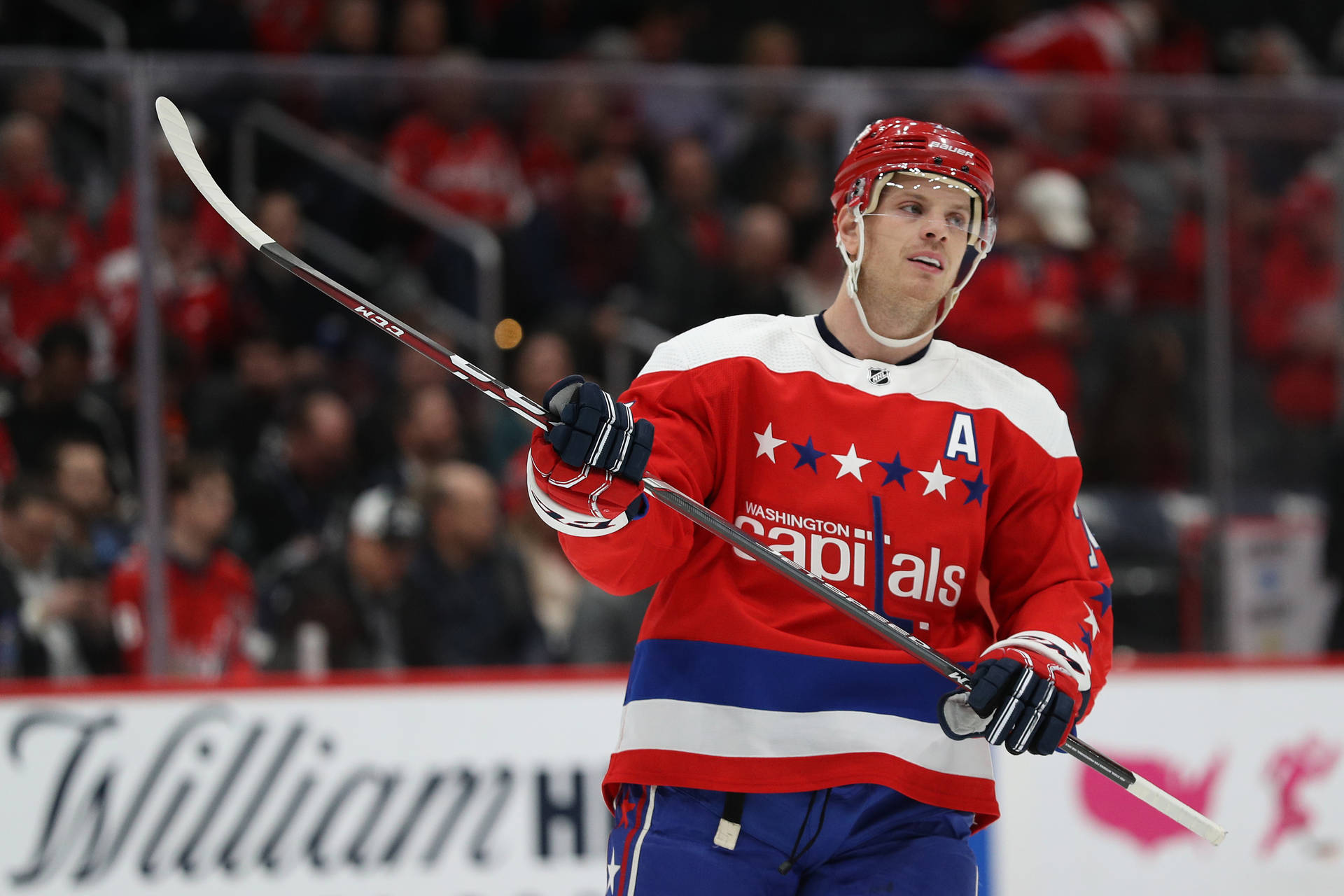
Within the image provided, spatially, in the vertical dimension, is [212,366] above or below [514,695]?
above

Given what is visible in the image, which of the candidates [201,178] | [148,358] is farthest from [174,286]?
[201,178]

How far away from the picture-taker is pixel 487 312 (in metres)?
4.75

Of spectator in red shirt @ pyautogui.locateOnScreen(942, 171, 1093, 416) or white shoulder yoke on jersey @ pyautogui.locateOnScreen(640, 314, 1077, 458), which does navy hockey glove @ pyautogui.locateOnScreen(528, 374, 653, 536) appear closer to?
white shoulder yoke on jersey @ pyautogui.locateOnScreen(640, 314, 1077, 458)

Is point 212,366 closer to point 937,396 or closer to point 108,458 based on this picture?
point 108,458

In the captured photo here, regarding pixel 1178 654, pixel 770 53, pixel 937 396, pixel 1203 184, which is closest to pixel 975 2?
pixel 770 53

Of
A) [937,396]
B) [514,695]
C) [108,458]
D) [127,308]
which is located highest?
[937,396]

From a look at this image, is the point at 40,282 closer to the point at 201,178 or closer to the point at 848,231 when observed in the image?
the point at 201,178

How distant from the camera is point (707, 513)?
2.20 m

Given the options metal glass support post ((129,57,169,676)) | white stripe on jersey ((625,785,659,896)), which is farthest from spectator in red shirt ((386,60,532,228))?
white stripe on jersey ((625,785,659,896))

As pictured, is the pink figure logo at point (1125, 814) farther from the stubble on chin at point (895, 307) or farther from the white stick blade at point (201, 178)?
the white stick blade at point (201, 178)

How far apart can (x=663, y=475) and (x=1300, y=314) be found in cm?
359

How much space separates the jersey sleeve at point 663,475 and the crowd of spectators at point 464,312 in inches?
93.3

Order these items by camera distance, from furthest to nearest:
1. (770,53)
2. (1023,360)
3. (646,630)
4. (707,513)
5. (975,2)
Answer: (975,2), (770,53), (1023,360), (646,630), (707,513)

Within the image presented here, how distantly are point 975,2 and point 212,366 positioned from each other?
184 inches
